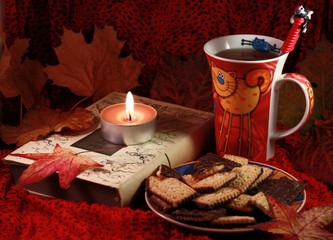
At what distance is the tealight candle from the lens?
83 centimetres

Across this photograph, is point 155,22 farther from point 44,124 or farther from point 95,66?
point 44,124

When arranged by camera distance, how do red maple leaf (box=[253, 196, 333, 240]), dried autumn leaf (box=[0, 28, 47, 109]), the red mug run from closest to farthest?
red maple leaf (box=[253, 196, 333, 240]), the red mug, dried autumn leaf (box=[0, 28, 47, 109])

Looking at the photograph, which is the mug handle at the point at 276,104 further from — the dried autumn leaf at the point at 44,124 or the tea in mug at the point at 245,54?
the dried autumn leaf at the point at 44,124

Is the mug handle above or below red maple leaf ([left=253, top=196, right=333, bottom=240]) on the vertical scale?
above

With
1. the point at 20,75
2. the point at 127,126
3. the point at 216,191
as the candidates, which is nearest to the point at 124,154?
Answer: the point at 127,126

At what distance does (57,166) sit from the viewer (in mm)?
771

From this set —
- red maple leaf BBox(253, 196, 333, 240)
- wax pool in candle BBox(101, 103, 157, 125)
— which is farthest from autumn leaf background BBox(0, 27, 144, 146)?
red maple leaf BBox(253, 196, 333, 240)

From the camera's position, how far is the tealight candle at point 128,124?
2.71 ft

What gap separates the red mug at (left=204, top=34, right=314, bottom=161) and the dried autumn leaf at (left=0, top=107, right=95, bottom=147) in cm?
19

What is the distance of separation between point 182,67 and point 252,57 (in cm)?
19

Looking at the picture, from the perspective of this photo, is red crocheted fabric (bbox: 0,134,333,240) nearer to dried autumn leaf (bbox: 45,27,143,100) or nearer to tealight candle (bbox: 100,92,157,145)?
Result: tealight candle (bbox: 100,92,157,145)

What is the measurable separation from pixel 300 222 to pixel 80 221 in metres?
0.26

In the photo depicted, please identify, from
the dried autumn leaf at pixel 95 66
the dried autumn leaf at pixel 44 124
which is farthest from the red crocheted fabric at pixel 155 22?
the dried autumn leaf at pixel 44 124

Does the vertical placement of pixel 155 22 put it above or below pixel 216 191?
above
